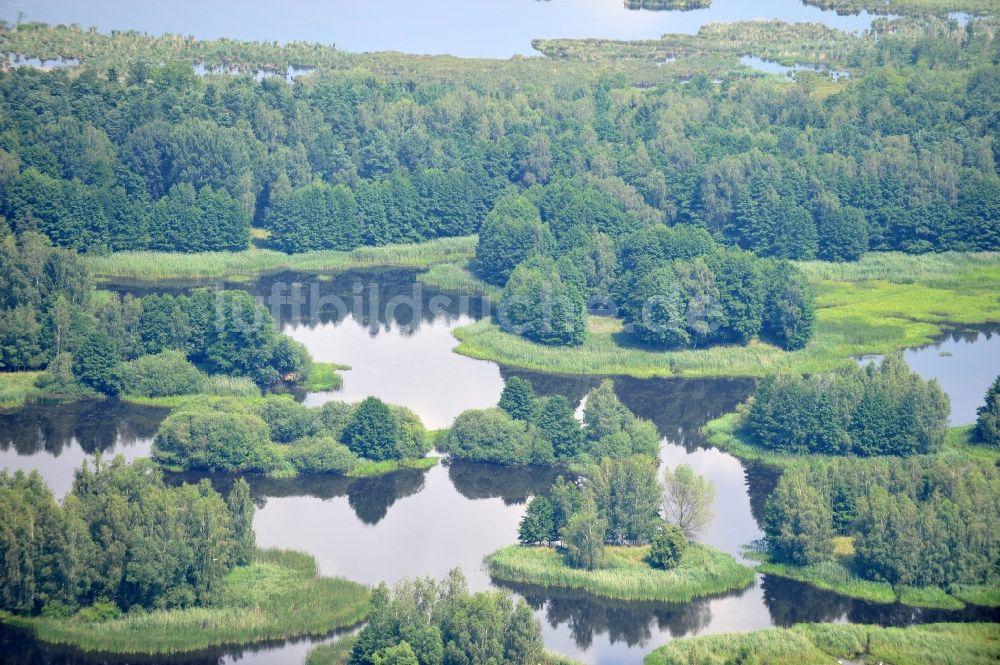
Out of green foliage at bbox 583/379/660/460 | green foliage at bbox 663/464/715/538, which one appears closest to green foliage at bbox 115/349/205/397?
green foliage at bbox 583/379/660/460

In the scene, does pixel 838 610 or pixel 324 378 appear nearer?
pixel 838 610

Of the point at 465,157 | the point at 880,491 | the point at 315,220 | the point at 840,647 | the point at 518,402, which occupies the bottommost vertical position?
the point at 840,647

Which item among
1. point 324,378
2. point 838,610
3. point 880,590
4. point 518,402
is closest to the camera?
point 838,610

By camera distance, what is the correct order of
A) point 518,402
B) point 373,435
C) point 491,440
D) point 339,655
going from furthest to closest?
point 518,402 → point 491,440 → point 373,435 → point 339,655

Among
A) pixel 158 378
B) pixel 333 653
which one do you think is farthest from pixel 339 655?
pixel 158 378

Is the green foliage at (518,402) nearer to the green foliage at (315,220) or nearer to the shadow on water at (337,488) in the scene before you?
the shadow on water at (337,488)

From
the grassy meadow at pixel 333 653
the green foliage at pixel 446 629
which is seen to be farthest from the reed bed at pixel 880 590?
the grassy meadow at pixel 333 653

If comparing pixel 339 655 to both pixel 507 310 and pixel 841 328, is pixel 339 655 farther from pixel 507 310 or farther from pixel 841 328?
pixel 841 328
